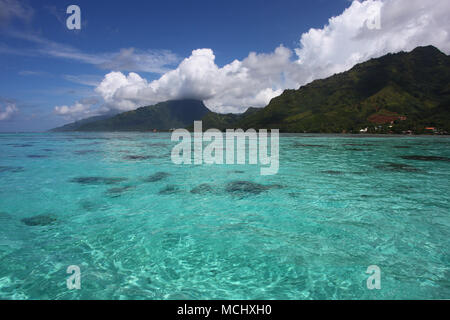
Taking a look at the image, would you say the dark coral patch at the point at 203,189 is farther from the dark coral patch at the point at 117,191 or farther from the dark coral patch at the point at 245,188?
the dark coral patch at the point at 117,191

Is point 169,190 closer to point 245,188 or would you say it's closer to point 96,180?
point 245,188

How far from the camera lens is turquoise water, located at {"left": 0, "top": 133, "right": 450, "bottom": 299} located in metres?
7.31

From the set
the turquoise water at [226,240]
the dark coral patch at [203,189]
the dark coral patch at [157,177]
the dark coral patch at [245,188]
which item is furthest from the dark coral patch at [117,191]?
the dark coral patch at [245,188]

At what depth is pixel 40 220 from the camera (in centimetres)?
1264

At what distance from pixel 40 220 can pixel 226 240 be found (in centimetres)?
1091

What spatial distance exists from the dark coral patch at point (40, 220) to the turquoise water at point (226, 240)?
0.20 ft

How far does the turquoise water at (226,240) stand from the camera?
7.31 m

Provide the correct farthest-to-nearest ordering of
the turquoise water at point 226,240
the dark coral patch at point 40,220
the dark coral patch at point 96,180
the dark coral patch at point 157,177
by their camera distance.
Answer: the dark coral patch at point 157,177
the dark coral patch at point 96,180
the dark coral patch at point 40,220
the turquoise water at point 226,240

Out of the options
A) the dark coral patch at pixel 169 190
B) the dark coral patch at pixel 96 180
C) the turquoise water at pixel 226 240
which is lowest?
the turquoise water at pixel 226 240

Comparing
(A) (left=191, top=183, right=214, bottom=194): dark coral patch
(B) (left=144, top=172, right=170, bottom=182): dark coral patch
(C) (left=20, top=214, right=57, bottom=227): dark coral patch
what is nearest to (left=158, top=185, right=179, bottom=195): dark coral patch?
(A) (left=191, top=183, right=214, bottom=194): dark coral patch

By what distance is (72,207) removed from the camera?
14562 millimetres

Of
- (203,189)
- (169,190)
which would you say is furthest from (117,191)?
(203,189)

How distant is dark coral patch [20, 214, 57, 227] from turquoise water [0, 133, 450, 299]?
62mm
